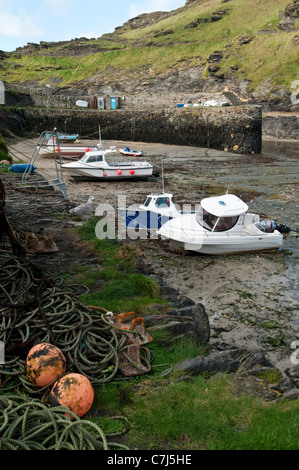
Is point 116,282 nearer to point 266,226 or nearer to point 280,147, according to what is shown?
point 266,226

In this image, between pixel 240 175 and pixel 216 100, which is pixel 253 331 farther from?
pixel 216 100

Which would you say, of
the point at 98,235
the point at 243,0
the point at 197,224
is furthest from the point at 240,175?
the point at 243,0

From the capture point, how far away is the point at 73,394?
12.5ft

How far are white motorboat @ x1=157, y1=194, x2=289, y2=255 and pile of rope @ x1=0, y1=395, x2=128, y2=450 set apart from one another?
8991mm

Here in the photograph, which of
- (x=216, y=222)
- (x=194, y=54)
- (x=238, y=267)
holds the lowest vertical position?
(x=238, y=267)

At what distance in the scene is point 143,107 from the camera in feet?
136

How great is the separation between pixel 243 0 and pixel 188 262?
9329cm

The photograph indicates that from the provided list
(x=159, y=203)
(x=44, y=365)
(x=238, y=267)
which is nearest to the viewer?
(x=44, y=365)

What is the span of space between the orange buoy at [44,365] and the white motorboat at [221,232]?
832cm

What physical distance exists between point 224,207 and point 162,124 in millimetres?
27974

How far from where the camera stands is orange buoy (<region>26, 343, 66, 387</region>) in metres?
4.10

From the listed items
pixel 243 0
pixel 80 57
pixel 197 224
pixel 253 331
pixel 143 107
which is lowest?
pixel 253 331

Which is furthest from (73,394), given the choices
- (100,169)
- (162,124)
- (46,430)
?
(162,124)

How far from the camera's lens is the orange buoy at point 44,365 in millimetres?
4102
